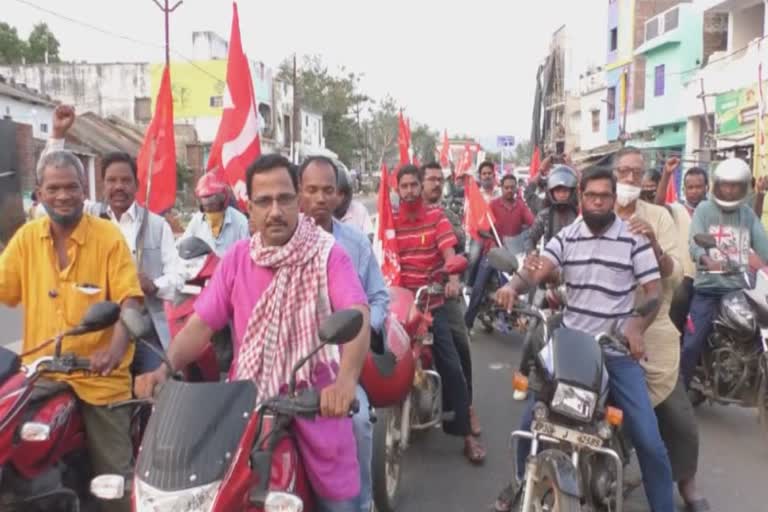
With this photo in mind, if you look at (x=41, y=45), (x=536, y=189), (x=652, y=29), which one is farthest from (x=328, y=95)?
(x=536, y=189)

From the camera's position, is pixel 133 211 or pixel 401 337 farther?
pixel 133 211

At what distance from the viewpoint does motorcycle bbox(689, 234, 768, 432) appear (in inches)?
214

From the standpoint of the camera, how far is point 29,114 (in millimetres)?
24234

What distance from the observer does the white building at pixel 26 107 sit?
22781 millimetres

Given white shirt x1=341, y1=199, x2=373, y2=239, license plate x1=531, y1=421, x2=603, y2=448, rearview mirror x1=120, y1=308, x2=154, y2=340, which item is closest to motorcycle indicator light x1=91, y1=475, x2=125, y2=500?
rearview mirror x1=120, y1=308, x2=154, y2=340

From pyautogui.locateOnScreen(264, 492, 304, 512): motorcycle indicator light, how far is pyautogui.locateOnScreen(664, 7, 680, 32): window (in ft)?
100

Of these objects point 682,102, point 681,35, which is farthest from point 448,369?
point 681,35

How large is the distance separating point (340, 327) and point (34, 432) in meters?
1.34

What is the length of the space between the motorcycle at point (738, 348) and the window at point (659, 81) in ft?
87.0

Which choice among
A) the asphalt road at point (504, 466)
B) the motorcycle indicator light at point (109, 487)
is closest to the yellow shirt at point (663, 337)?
the asphalt road at point (504, 466)

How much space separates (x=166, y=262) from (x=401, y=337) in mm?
1329

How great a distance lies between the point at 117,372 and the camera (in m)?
3.37

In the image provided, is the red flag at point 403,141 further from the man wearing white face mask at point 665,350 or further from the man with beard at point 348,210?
the man wearing white face mask at point 665,350

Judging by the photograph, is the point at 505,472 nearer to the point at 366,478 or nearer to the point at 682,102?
the point at 366,478
